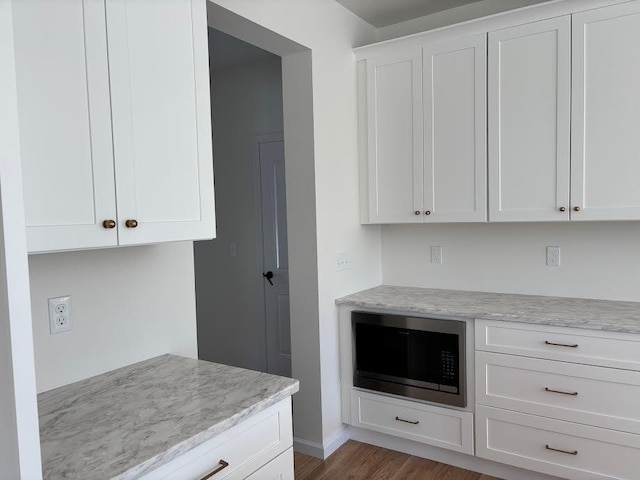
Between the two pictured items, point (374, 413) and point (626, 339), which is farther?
point (374, 413)

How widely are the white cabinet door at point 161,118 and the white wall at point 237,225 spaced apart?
214cm

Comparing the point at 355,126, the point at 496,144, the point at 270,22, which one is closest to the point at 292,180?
the point at 355,126

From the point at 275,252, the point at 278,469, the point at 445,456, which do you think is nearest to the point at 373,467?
the point at 445,456

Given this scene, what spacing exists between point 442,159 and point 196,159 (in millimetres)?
1691

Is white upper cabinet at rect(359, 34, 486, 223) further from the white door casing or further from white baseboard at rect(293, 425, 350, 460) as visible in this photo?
white baseboard at rect(293, 425, 350, 460)

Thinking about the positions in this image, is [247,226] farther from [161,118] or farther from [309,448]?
[161,118]

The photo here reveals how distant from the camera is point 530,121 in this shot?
2537 mm

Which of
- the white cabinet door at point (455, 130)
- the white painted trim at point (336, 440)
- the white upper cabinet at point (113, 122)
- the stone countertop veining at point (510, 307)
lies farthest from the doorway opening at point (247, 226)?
the white upper cabinet at point (113, 122)

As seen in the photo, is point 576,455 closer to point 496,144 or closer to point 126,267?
point 496,144

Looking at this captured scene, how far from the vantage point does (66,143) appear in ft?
3.96

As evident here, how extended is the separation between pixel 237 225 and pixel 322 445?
193 centimetres

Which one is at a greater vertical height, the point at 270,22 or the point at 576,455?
the point at 270,22

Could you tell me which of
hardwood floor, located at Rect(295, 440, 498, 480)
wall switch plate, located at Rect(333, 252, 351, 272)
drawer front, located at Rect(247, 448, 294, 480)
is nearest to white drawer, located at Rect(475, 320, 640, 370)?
hardwood floor, located at Rect(295, 440, 498, 480)

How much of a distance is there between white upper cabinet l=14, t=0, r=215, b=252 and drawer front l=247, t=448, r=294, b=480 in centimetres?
76
